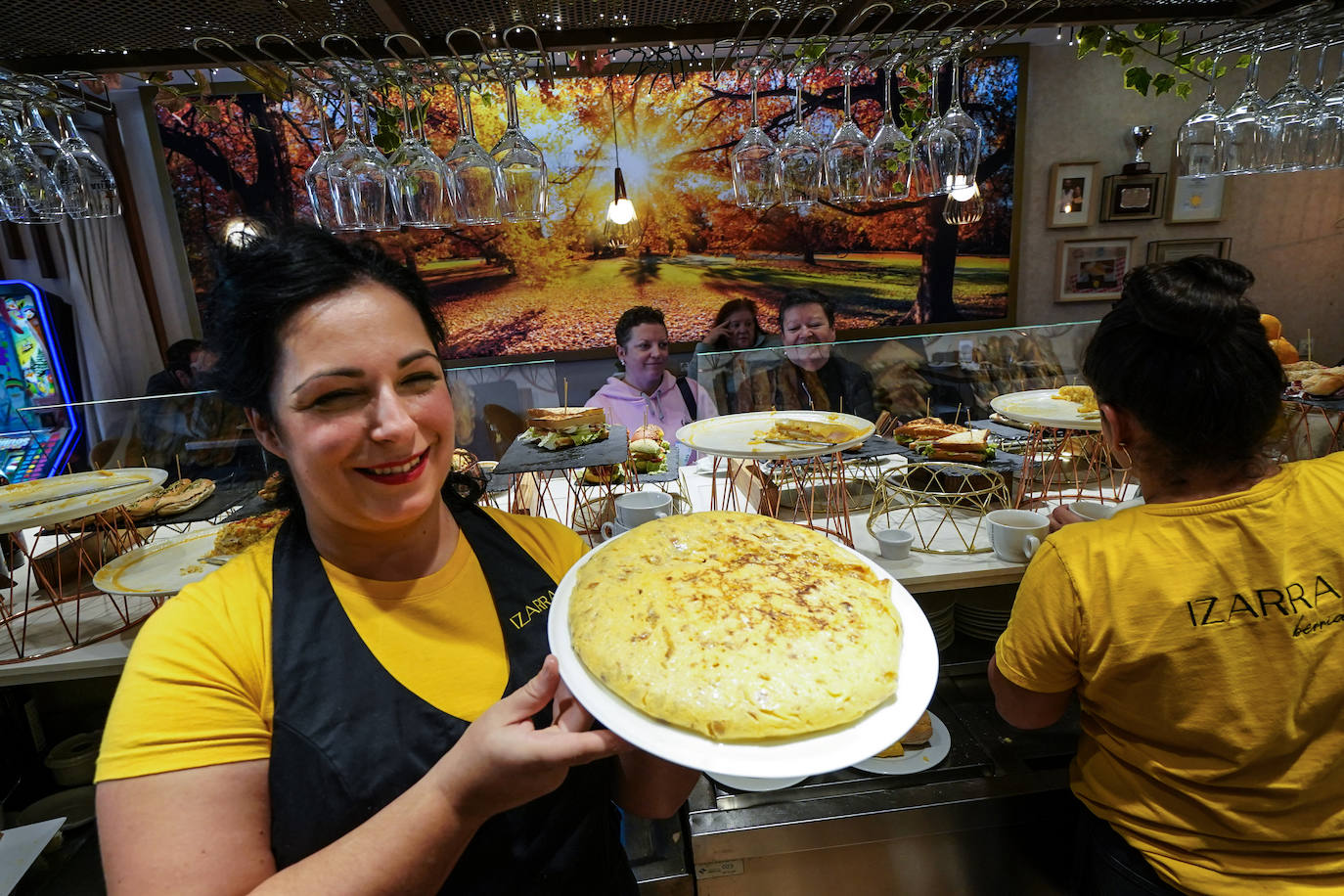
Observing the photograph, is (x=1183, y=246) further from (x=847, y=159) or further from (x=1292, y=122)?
(x=847, y=159)

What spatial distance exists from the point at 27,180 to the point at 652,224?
13.6 feet

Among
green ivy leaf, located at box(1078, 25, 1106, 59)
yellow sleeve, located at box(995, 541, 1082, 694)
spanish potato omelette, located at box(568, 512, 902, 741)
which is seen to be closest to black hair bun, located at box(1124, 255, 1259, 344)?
yellow sleeve, located at box(995, 541, 1082, 694)

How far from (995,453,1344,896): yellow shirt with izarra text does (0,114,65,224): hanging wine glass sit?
9.44 ft

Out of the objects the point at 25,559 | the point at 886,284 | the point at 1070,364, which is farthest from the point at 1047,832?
the point at 886,284

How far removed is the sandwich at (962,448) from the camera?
226cm

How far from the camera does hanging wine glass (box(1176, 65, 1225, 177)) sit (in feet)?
7.48

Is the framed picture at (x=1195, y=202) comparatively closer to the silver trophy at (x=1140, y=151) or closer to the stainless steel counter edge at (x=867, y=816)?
the silver trophy at (x=1140, y=151)

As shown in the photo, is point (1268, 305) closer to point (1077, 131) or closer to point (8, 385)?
point (1077, 131)

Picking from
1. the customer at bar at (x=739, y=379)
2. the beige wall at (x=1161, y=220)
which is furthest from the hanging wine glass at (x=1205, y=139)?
the beige wall at (x=1161, y=220)

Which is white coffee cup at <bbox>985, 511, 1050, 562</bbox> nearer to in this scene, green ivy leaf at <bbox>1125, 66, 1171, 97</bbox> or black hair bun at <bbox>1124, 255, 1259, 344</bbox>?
black hair bun at <bbox>1124, 255, 1259, 344</bbox>

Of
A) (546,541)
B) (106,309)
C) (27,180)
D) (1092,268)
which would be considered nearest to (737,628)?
(546,541)

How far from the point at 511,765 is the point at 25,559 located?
7.31 ft

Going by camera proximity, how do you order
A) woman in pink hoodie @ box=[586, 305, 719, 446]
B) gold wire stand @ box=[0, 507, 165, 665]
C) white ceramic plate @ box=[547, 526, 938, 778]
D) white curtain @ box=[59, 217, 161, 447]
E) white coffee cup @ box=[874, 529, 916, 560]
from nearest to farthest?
white ceramic plate @ box=[547, 526, 938, 778] < gold wire stand @ box=[0, 507, 165, 665] < white coffee cup @ box=[874, 529, 916, 560] < woman in pink hoodie @ box=[586, 305, 719, 446] < white curtain @ box=[59, 217, 161, 447]

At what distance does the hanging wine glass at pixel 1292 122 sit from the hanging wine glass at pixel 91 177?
365cm
